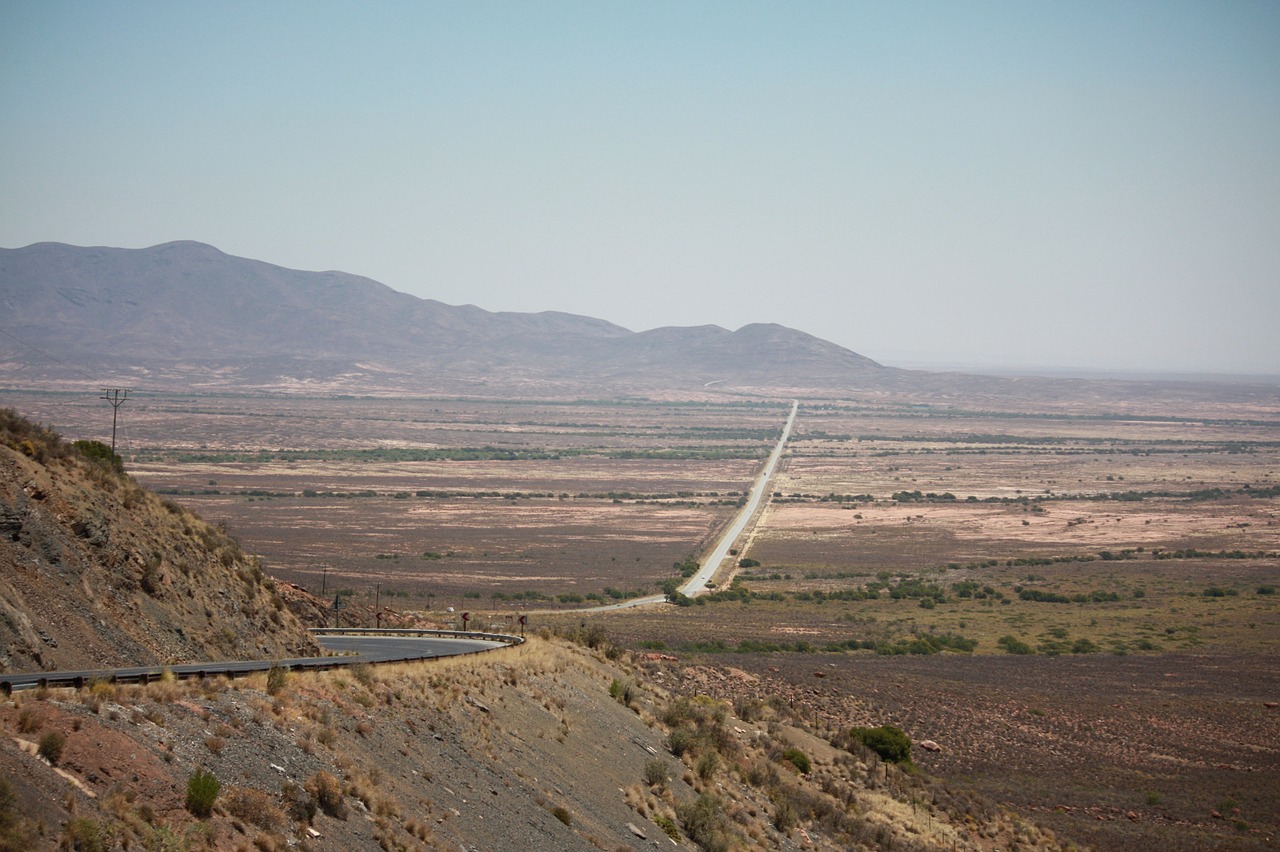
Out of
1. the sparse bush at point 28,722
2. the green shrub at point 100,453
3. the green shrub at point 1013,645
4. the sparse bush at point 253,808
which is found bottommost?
the green shrub at point 1013,645

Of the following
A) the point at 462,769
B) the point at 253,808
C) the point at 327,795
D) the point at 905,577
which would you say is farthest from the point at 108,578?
the point at 905,577

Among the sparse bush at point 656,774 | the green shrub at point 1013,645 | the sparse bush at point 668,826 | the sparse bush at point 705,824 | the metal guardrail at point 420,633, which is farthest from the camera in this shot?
the green shrub at point 1013,645

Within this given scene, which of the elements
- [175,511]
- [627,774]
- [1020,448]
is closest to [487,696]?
[627,774]

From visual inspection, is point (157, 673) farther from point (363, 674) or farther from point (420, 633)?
point (420, 633)

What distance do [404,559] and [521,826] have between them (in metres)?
52.3

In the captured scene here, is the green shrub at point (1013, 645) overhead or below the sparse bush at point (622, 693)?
below

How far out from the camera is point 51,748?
33.6 ft

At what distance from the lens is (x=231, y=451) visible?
435ft

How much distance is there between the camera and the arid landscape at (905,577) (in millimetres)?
34094

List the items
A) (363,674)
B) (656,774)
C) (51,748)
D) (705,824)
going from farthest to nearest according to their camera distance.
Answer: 1. (656,774)
2. (705,824)
3. (363,674)
4. (51,748)

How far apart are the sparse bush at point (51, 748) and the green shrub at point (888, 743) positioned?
25.1m

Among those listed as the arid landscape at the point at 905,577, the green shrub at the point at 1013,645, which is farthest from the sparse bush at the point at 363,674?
the green shrub at the point at 1013,645

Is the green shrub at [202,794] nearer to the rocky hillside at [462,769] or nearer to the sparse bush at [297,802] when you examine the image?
the rocky hillside at [462,769]

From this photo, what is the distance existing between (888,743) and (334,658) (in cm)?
1777
